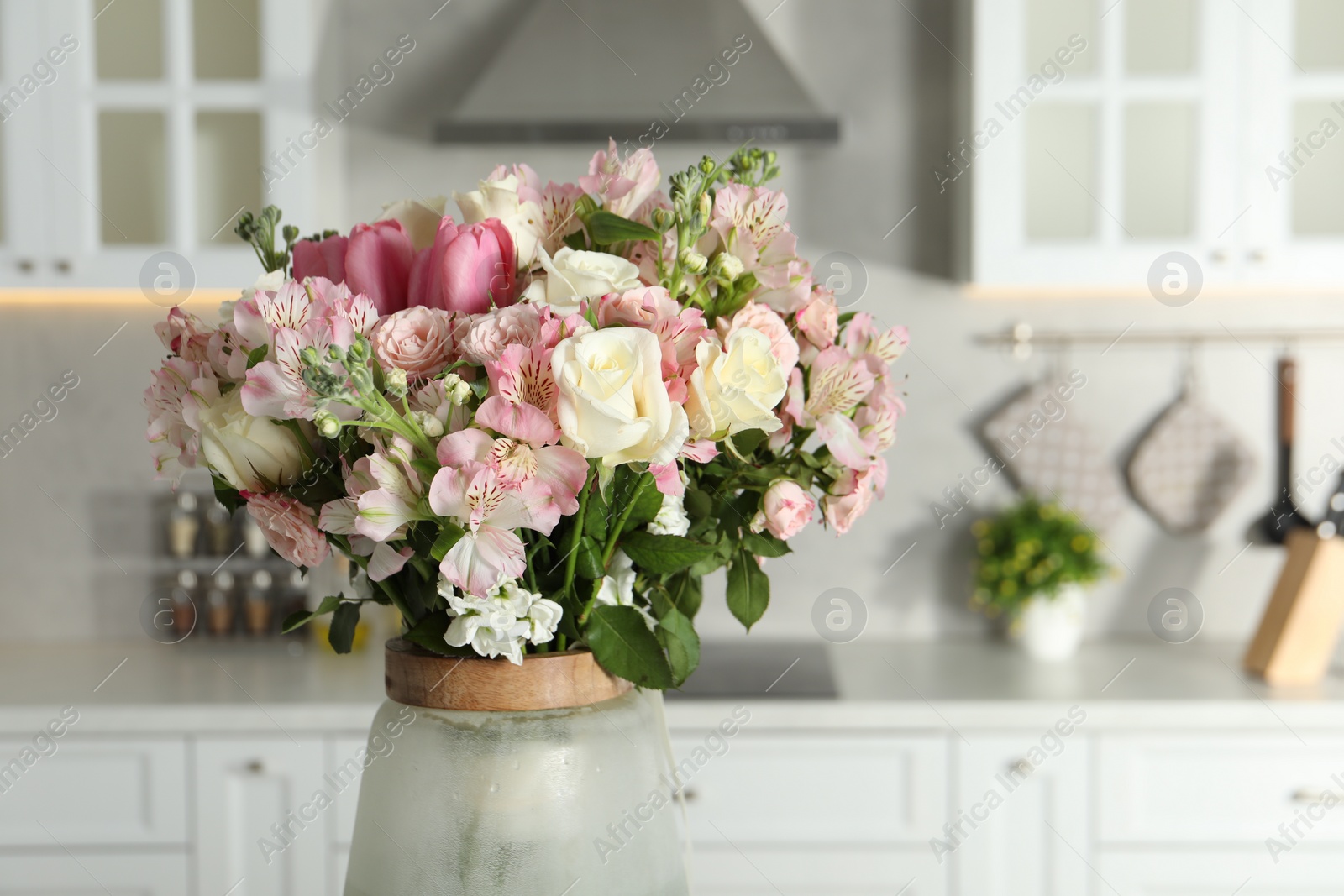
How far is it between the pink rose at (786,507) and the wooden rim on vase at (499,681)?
12cm

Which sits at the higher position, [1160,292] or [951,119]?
[951,119]

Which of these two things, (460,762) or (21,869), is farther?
(21,869)

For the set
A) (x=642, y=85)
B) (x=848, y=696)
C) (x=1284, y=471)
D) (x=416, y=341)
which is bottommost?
(x=848, y=696)

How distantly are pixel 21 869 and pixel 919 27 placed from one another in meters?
2.32

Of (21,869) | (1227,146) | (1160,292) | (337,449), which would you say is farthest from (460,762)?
(1160,292)

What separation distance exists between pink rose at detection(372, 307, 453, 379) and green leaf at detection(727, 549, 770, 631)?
0.72 ft

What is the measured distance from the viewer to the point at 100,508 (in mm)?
2295

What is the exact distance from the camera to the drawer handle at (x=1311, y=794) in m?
1.75

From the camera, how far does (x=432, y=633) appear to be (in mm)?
553

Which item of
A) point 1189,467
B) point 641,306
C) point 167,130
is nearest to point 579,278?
point 641,306

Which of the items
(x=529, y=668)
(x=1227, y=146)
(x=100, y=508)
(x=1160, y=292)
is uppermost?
(x=1227, y=146)

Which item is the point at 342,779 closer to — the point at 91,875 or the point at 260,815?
the point at 260,815

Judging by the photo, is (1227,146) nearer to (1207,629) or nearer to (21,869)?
(1207,629)

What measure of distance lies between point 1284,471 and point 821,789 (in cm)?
124
